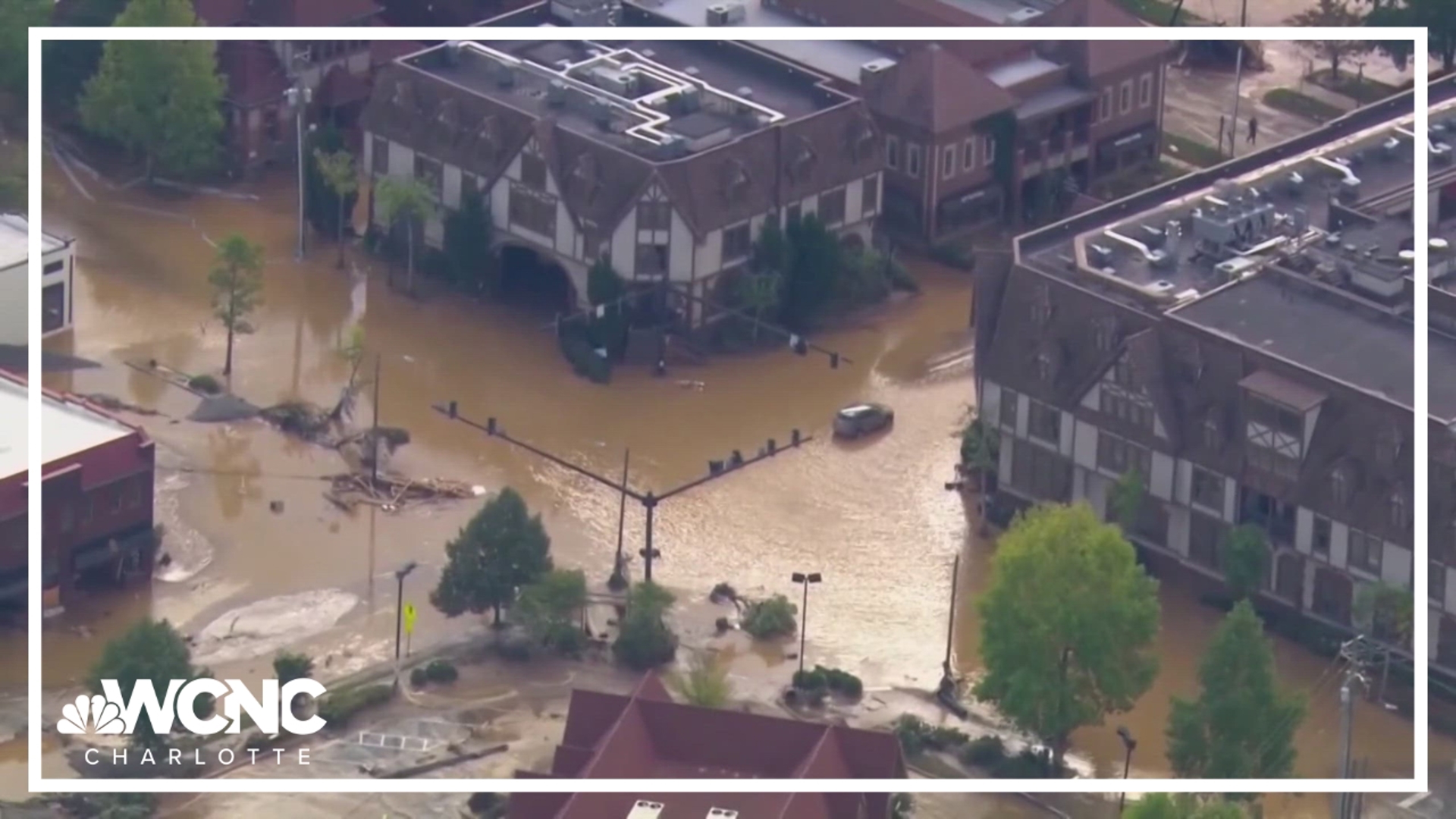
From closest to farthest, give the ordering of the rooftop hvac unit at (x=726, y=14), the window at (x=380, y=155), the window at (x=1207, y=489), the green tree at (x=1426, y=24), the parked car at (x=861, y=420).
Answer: the window at (x=1207, y=489) → the parked car at (x=861, y=420) → the window at (x=380, y=155) → the rooftop hvac unit at (x=726, y=14) → the green tree at (x=1426, y=24)

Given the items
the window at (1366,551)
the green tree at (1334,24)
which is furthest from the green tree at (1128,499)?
the green tree at (1334,24)

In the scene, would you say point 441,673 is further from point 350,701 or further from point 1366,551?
point 1366,551

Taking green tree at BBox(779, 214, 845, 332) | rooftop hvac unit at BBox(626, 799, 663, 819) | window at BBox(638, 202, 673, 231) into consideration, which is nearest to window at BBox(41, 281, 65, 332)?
window at BBox(638, 202, 673, 231)

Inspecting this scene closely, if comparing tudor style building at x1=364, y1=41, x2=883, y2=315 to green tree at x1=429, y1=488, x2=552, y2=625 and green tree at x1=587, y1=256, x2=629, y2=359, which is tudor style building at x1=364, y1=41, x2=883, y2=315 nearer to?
green tree at x1=587, y1=256, x2=629, y2=359

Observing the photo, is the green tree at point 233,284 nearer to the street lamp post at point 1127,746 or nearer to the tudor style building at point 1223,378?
the tudor style building at point 1223,378

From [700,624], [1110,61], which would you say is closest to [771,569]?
[700,624]

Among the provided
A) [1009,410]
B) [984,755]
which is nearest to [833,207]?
[1009,410]
